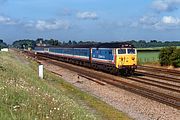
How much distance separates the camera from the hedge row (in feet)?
166

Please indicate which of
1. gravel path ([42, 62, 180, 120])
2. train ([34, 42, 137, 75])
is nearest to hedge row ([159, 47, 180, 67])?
train ([34, 42, 137, 75])

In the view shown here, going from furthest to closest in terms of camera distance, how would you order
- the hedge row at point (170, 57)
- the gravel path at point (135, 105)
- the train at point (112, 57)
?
the hedge row at point (170, 57) < the train at point (112, 57) < the gravel path at point (135, 105)

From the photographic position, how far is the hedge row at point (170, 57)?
50.5 meters

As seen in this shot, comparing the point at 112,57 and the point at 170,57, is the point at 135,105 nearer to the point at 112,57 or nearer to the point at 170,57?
the point at 112,57

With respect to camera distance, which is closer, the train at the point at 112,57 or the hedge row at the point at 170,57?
the train at the point at 112,57

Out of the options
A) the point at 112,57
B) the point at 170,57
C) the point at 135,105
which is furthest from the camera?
the point at 170,57

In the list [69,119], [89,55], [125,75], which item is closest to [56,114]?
[69,119]

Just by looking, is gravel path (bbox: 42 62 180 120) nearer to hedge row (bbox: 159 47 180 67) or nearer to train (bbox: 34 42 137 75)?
train (bbox: 34 42 137 75)

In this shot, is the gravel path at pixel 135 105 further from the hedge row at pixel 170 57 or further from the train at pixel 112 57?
the hedge row at pixel 170 57

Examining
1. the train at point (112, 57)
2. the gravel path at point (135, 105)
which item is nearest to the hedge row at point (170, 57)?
the train at point (112, 57)

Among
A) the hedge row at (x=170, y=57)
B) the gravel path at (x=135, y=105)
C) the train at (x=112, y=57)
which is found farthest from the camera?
the hedge row at (x=170, y=57)

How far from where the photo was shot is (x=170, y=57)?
51.5 metres

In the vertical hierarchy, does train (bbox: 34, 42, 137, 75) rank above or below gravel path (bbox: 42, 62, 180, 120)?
above

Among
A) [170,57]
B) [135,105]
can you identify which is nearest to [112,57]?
[170,57]
